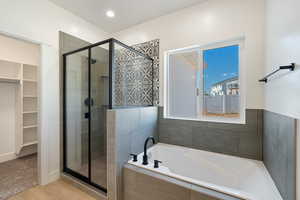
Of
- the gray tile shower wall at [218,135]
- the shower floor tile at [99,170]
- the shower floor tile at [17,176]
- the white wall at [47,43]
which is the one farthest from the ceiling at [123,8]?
the shower floor tile at [17,176]

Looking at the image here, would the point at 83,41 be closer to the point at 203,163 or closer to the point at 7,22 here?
the point at 7,22

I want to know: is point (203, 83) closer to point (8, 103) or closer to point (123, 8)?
point (123, 8)

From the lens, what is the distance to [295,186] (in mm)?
890

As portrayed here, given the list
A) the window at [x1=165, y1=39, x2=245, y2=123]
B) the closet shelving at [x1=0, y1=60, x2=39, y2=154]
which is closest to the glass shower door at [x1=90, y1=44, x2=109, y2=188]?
the window at [x1=165, y1=39, x2=245, y2=123]

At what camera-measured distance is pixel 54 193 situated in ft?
6.24

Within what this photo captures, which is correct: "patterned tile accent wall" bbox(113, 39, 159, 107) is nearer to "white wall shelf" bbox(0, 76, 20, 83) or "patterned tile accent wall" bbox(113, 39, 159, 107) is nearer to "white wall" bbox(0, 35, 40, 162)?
"white wall" bbox(0, 35, 40, 162)

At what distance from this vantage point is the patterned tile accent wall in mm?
1880

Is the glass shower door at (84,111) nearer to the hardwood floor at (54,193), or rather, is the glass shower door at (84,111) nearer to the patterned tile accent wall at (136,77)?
the hardwood floor at (54,193)

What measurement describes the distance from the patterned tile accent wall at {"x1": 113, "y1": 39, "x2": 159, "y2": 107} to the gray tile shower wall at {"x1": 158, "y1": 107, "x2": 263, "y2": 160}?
0.42 meters

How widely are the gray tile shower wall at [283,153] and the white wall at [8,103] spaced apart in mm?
3811

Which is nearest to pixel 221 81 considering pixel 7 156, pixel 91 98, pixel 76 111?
pixel 91 98

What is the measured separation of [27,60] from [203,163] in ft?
13.2

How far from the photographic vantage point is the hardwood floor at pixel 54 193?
1.81 m

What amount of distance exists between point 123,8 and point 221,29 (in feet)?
5.15
